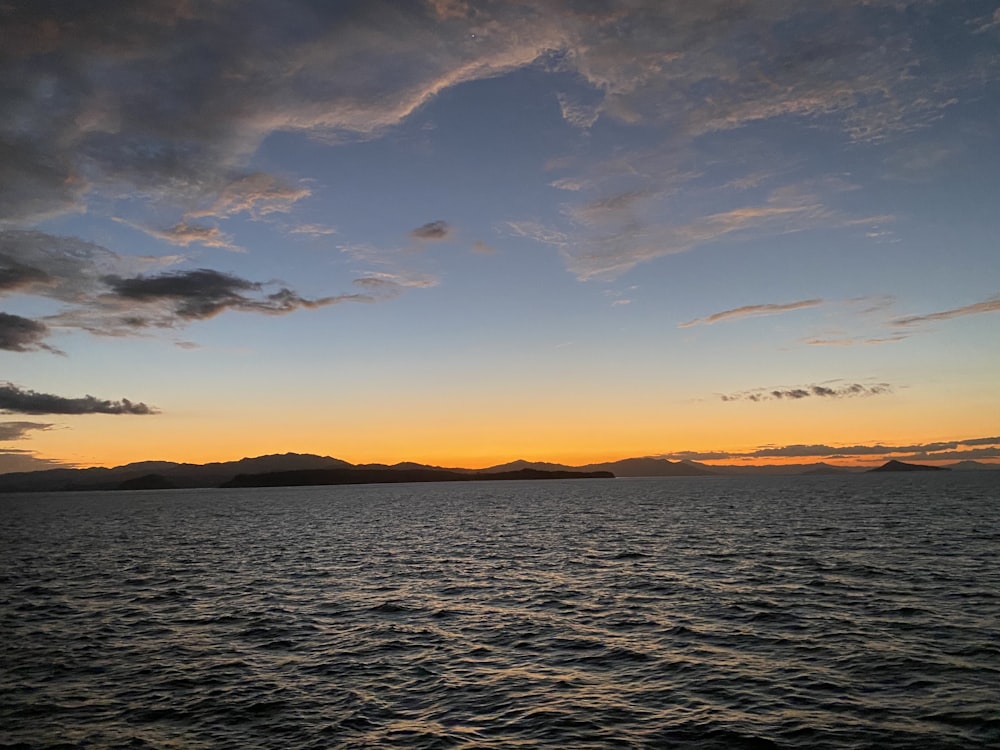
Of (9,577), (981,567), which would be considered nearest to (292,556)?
(9,577)

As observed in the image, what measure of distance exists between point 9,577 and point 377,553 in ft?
105

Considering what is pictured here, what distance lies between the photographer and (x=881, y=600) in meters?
37.5

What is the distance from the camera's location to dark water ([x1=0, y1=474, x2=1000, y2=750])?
20328 mm

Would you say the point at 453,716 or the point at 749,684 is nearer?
the point at 453,716

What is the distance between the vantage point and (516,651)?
29.0m

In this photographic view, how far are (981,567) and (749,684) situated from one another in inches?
1427

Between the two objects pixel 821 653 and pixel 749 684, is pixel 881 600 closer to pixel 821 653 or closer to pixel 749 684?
pixel 821 653

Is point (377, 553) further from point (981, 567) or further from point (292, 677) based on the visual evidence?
point (981, 567)

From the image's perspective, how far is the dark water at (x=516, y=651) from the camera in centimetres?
2033

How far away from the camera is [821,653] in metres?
27.3

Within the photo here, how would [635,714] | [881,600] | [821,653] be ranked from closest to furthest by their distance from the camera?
[635,714] < [821,653] < [881,600]

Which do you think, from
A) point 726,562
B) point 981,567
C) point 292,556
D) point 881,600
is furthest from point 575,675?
point 292,556

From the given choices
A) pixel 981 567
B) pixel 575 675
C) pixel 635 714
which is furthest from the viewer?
pixel 981 567

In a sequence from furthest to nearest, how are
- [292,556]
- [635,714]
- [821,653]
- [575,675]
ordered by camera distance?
[292,556] → [821,653] → [575,675] → [635,714]
